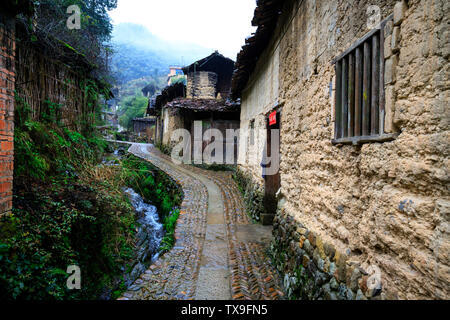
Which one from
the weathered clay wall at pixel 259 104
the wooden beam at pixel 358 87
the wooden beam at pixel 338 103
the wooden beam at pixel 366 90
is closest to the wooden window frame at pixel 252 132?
the weathered clay wall at pixel 259 104

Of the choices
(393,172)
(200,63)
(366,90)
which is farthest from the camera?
(200,63)

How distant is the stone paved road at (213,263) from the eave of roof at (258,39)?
14.3 feet

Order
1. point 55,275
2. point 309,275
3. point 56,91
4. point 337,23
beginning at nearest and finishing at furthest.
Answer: point 337,23 < point 309,275 < point 55,275 < point 56,91

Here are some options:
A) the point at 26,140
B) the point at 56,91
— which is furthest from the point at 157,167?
the point at 26,140

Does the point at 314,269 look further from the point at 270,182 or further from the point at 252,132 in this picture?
the point at 252,132

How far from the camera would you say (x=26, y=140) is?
4758mm

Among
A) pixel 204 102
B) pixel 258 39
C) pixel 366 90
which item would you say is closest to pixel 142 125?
pixel 204 102

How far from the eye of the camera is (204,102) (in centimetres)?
1371

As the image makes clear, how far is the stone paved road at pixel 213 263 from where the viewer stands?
3268mm

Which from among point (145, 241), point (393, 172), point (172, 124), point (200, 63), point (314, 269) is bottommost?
point (145, 241)

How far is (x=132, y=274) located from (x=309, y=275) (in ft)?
12.3

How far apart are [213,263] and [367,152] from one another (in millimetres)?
3096

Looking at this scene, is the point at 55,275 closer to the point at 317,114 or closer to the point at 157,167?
the point at 317,114

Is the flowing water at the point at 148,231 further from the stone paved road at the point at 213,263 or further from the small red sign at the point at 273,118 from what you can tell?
the small red sign at the point at 273,118
